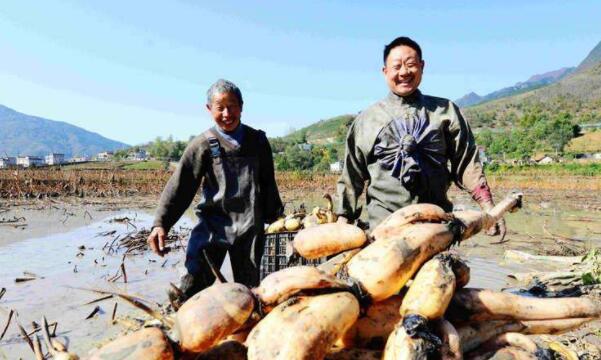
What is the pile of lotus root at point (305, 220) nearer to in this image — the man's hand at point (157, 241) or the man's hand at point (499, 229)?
the man's hand at point (157, 241)

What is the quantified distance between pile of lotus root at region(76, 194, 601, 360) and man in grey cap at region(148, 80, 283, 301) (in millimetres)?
1021

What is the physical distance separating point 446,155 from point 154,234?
202 cm

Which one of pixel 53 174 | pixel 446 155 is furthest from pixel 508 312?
pixel 53 174

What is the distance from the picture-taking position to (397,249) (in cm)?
191

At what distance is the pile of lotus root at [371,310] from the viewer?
5.27ft

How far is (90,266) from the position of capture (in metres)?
7.02

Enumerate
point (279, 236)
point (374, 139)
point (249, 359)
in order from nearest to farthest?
point (249, 359), point (374, 139), point (279, 236)

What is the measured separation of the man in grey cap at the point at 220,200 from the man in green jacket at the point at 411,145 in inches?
28.1

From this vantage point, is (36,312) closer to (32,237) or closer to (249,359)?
(249,359)

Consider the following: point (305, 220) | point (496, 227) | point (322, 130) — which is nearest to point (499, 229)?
point (496, 227)

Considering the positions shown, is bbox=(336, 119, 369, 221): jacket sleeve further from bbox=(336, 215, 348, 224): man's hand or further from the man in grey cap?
the man in grey cap

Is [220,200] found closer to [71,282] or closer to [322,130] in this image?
[71,282]

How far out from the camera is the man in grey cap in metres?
3.12

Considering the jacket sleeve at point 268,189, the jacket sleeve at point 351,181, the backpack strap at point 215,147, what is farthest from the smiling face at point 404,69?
the backpack strap at point 215,147
